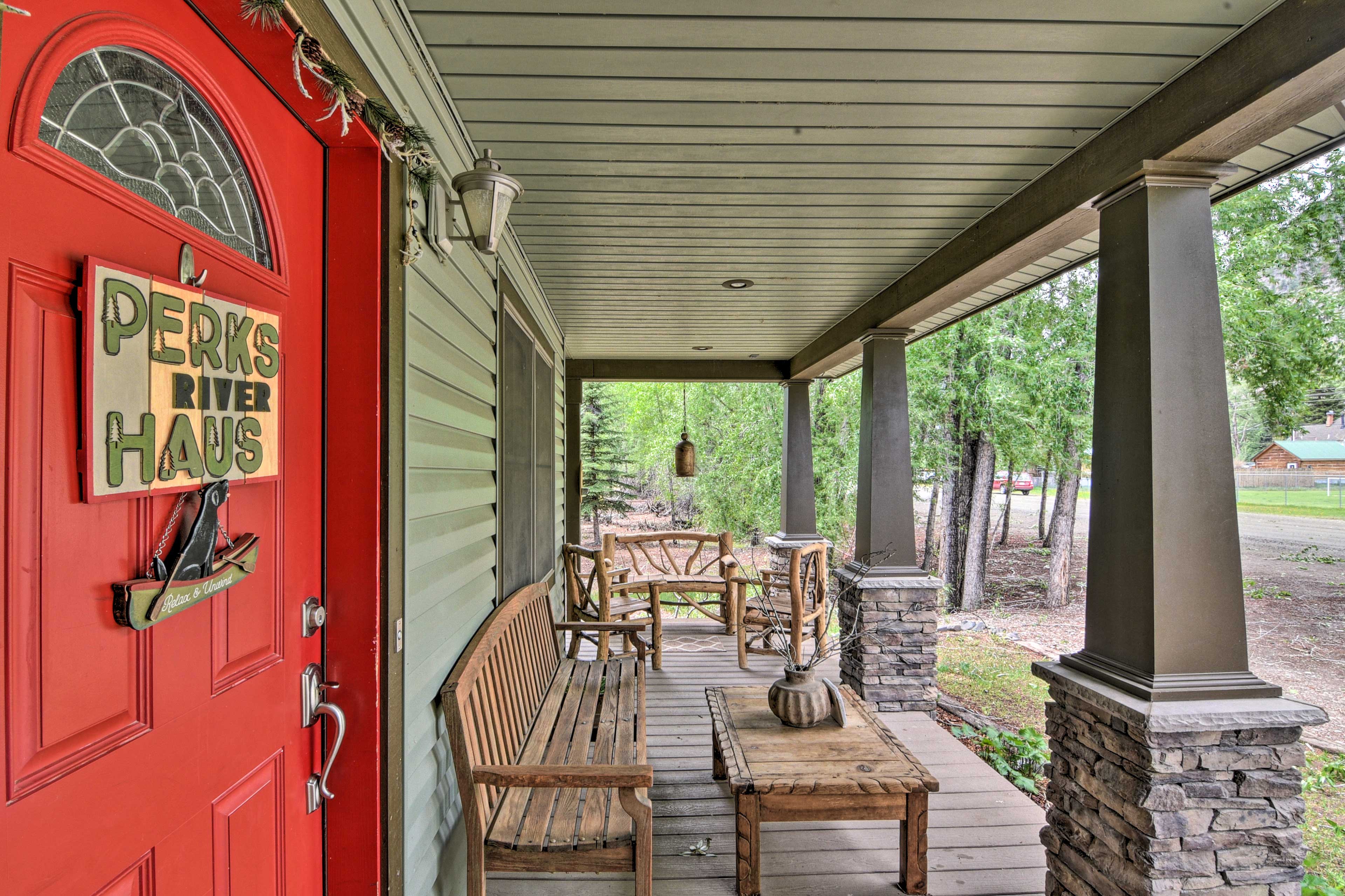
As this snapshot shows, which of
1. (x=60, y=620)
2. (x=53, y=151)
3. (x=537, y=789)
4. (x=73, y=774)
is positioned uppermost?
(x=53, y=151)

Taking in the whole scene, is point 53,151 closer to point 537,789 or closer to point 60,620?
point 60,620

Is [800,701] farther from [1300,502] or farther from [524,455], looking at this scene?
[1300,502]

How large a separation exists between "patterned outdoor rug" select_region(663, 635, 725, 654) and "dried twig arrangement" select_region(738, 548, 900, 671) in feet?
1.46

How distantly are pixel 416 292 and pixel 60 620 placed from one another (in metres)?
1.07

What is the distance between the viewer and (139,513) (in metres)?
0.90

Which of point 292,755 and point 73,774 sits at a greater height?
point 73,774

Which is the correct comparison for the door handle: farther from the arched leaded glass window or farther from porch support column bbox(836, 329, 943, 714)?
porch support column bbox(836, 329, 943, 714)

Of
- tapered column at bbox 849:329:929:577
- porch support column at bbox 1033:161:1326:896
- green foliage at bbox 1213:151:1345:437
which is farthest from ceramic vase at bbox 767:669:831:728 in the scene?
green foliage at bbox 1213:151:1345:437

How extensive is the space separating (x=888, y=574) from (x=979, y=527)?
608 centimetres

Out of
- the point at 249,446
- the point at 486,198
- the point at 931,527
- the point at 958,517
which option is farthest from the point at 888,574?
the point at 931,527

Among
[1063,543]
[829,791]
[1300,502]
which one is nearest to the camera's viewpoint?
[829,791]

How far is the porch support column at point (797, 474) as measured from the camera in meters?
6.84

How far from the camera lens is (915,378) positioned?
902 centimetres

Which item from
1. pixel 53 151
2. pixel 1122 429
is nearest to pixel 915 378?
pixel 1122 429
